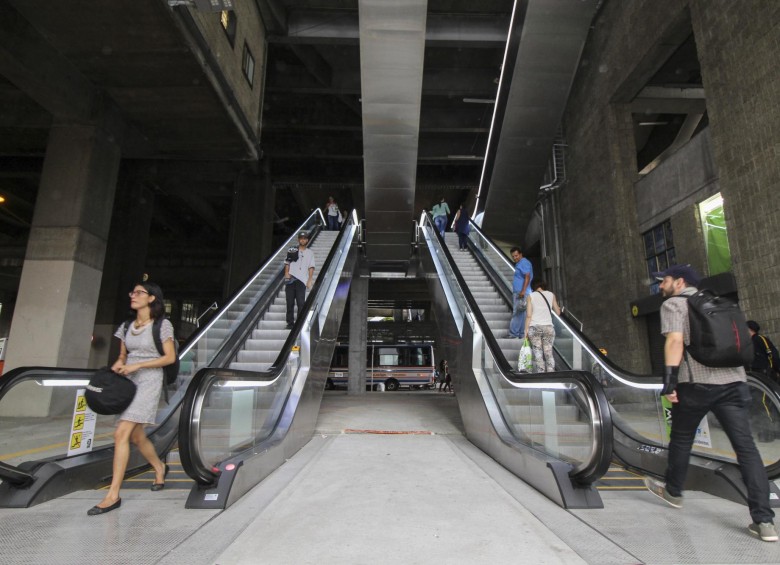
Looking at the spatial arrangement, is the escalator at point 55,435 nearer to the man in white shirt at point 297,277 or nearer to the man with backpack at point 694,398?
the man in white shirt at point 297,277

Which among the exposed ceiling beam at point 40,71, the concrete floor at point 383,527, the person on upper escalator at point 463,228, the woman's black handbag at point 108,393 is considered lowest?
the concrete floor at point 383,527

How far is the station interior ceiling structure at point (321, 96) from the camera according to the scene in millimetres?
7266

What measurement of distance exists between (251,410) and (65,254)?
617cm

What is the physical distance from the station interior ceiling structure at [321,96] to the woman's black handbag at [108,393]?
5919 millimetres

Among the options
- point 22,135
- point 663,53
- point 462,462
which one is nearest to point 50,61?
point 22,135

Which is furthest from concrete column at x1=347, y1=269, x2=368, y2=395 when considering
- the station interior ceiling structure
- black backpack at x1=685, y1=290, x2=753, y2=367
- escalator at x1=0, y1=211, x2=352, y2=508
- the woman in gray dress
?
black backpack at x1=685, y1=290, x2=753, y2=367

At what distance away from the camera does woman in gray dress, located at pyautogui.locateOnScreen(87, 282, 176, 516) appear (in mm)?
3137

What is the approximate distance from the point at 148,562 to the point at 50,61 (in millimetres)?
8582

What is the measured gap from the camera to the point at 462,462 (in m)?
4.40

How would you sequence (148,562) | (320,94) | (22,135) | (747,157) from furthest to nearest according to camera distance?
(320,94) → (22,135) → (747,157) → (148,562)

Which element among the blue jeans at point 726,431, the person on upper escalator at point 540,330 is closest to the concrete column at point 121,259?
the person on upper escalator at point 540,330

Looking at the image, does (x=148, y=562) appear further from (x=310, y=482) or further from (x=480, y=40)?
(x=480, y=40)

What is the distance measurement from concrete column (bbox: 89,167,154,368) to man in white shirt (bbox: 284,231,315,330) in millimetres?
9344

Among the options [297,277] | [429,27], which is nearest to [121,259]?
[297,277]
